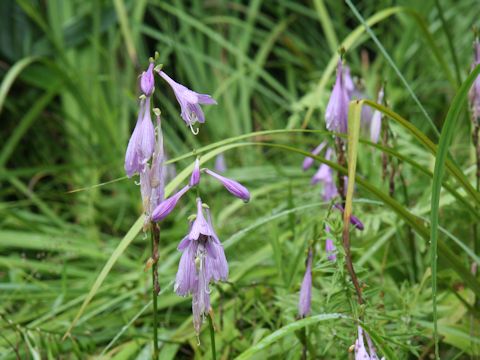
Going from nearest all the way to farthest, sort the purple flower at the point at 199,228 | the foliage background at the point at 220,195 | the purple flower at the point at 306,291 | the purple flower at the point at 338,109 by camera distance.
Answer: the purple flower at the point at 199,228 < the purple flower at the point at 306,291 < the purple flower at the point at 338,109 < the foliage background at the point at 220,195

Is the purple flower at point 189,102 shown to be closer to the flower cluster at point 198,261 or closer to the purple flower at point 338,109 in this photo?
the flower cluster at point 198,261

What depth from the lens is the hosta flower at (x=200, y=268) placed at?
1198mm

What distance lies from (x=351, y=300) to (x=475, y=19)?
3.03 meters

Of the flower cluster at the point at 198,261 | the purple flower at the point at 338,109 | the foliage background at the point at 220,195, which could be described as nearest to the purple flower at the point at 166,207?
the flower cluster at the point at 198,261

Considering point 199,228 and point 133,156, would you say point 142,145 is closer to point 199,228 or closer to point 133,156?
point 133,156

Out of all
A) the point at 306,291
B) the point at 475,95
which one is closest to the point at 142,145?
the point at 306,291

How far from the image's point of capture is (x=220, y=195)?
2.94 metres

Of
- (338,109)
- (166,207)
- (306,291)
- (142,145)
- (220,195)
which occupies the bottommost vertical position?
(306,291)

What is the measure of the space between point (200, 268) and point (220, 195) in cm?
175

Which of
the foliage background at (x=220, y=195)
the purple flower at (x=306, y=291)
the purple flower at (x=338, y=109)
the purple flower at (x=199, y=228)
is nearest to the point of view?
the purple flower at (x=199, y=228)

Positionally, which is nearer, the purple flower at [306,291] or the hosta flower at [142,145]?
the hosta flower at [142,145]

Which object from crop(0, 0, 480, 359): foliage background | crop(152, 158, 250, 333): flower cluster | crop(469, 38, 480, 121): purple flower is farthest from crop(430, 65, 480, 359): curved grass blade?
crop(469, 38, 480, 121): purple flower

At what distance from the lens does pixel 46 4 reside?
4.31 m

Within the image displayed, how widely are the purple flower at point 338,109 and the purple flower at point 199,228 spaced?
1.72ft
